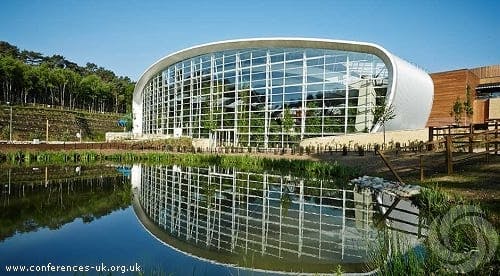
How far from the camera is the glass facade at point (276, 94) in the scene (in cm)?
3703

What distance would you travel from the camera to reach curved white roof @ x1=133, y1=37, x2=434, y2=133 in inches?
1388

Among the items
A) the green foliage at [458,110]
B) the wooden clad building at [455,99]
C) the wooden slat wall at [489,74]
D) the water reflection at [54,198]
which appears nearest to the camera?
the water reflection at [54,198]

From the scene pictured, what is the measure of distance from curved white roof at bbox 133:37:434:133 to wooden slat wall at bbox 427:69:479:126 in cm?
642

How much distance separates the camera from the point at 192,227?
975cm

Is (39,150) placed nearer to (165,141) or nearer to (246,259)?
(165,141)

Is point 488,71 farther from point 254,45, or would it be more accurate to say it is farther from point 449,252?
point 449,252

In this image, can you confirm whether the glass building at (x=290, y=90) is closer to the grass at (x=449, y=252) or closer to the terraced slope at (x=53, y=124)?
the terraced slope at (x=53, y=124)

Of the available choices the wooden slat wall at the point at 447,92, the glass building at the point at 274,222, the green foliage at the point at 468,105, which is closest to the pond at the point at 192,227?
the glass building at the point at 274,222

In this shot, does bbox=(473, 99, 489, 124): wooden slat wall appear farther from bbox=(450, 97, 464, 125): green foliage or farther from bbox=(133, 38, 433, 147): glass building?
bbox=(133, 38, 433, 147): glass building

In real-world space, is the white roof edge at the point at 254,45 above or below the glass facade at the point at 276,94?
above

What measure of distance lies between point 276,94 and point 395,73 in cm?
1130

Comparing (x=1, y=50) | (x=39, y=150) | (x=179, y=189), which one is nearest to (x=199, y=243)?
(x=179, y=189)

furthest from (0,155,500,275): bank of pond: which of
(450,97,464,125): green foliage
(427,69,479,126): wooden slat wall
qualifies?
(427,69,479,126): wooden slat wall

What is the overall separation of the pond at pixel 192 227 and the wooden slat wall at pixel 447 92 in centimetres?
3699
